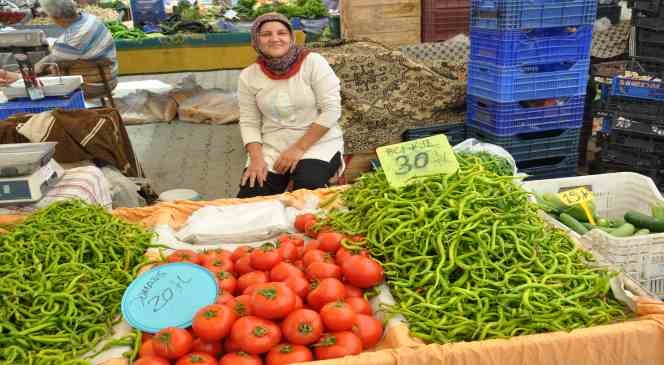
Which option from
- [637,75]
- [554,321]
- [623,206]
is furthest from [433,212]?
[637,75]

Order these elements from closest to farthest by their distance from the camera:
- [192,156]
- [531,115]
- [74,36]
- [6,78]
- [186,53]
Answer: [531,115] → [6,78] → [74,36] → [192,156] → [186,53]

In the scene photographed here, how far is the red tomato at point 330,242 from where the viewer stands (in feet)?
6.52

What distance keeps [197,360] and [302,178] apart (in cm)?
199

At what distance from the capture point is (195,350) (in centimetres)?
158

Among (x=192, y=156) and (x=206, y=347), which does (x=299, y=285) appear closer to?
(x=206, y=347)

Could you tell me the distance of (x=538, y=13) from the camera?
3.74 metres

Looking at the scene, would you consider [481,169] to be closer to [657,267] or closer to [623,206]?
[657,267]

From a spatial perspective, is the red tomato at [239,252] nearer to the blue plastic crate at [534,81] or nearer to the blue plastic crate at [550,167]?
the blue plastic crate at [534,81]

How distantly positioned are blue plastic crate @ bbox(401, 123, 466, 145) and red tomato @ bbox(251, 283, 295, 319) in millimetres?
3222

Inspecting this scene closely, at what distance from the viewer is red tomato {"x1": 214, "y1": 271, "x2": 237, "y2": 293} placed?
6.06ft

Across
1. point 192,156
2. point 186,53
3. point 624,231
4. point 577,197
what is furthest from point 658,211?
point 186,53

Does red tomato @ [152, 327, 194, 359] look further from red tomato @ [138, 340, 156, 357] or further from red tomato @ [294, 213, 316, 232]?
red tomato @ [294, 213, 316, 232]

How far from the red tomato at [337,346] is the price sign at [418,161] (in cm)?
75

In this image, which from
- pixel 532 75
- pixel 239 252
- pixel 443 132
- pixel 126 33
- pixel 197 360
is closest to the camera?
pixel 197 360
